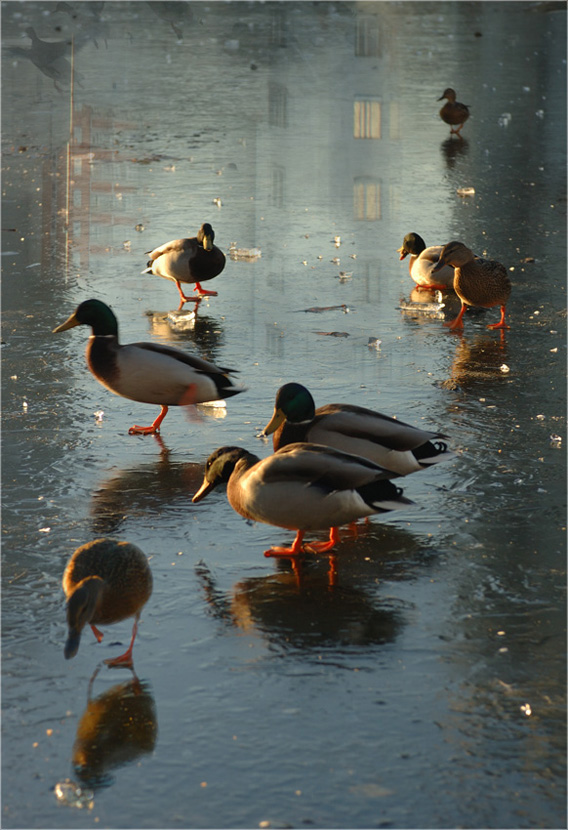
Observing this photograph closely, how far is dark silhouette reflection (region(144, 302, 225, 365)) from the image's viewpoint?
8047 mm

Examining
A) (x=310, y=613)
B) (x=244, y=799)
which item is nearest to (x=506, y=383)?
(x=310, y=613)

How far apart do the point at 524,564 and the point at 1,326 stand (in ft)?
15.5

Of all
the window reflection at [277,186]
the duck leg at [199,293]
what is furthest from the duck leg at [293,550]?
the window reflection at [277,186]

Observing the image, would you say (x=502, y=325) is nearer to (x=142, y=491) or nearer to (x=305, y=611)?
(x=142, y=491)

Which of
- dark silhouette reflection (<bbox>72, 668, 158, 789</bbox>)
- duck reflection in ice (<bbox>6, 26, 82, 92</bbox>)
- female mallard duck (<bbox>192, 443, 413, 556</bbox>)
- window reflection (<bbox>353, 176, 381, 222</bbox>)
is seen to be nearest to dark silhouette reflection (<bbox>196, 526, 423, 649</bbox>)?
female mallard duck (<bbox>192, 443, 413, 556</bbox>)

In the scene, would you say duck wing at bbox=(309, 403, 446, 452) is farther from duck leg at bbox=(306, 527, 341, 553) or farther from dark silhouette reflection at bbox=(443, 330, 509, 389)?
dark silhouette reflection at bbox=(443, 330, 509, 389)

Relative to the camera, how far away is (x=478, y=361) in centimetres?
774

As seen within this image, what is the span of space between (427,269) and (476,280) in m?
0.87

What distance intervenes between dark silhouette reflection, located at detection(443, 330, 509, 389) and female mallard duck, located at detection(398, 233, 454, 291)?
0.93m

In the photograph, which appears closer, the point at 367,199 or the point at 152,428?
the point at 152,428

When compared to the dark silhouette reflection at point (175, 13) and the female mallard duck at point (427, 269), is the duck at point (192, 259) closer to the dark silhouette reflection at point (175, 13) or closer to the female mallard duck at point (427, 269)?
the female mallard duck at point (427, 269)

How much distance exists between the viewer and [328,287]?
934 centimetres

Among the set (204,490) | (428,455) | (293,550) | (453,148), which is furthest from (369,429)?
(453,148)

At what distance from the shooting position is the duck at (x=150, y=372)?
6.43m
